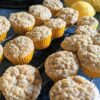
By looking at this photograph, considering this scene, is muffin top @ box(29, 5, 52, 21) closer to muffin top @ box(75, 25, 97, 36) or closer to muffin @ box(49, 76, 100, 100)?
muffin top @ box(75, 25, 97, 36)

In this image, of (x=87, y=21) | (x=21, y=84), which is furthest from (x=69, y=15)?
(x=21, y=84)

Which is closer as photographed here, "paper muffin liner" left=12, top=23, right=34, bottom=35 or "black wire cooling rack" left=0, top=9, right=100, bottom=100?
"black wire cooling rack" left=0, top=9, right=100, bottom=100

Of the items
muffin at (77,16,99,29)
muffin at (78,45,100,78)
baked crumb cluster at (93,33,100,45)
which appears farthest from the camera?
muffin at (77,16,99,29)

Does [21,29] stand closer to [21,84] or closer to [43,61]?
[43,61]

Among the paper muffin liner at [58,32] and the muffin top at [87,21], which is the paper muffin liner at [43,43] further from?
the muffin top at [87,21]

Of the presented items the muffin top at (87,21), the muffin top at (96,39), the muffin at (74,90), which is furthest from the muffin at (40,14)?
the muffin at (74,90)

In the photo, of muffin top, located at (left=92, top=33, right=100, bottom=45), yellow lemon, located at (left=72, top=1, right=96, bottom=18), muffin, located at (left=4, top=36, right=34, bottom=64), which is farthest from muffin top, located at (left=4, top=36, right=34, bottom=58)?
yellow lemon, located at (left=72, top=1, right=96, bottom=18)
